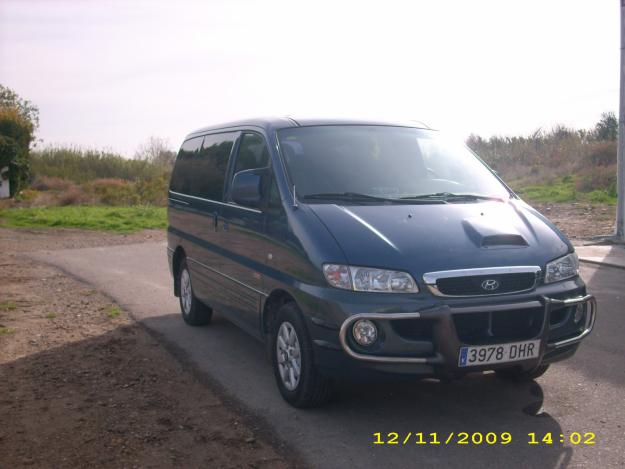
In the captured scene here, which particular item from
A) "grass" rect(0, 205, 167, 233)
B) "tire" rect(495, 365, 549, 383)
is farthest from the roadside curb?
"grass" rect(0, 205, 167, 233)

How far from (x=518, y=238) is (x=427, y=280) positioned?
818 mm

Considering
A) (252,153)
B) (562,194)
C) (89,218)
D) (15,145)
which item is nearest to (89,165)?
(15,145)

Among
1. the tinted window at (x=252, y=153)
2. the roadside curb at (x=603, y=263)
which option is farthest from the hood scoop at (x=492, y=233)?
the roadside curb at (x=603, y=263)

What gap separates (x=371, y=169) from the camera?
5.77 m

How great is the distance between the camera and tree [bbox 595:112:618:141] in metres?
33.2

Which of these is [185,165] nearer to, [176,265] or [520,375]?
[176,265]

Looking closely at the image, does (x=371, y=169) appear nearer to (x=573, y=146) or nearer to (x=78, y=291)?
(x=78, y=291)

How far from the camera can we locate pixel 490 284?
15.0ft

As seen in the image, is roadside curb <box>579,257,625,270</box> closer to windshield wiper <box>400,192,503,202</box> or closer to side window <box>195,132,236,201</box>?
windshield wiper <box>400,192,503,202</box>

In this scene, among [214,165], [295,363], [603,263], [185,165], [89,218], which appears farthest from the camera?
[89,218]

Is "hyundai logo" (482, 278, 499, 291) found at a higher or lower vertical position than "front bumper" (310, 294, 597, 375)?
higher

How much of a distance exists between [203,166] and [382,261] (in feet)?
10.9

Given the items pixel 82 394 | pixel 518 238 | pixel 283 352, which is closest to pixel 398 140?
pixel 518 238
